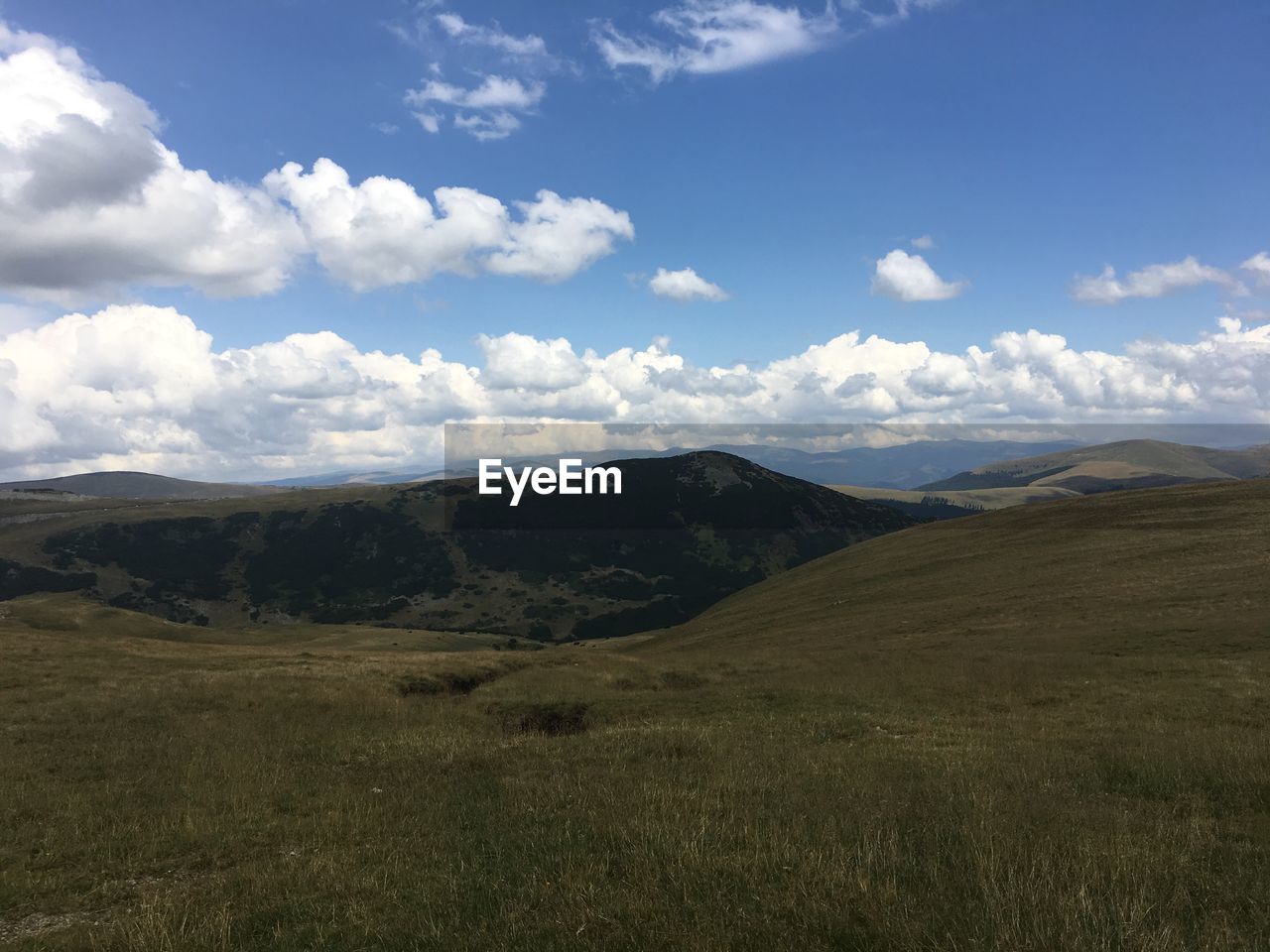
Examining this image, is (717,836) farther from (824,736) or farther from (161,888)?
(824,736)

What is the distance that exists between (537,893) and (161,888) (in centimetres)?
590

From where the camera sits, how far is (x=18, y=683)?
26.6 m

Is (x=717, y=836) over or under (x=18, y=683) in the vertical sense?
over

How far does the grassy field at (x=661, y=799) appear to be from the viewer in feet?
24.3

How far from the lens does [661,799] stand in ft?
39.8

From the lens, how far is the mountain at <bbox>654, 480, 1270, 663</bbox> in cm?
3372

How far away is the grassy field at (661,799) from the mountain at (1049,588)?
3.19 feet

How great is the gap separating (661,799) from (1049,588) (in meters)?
42.3

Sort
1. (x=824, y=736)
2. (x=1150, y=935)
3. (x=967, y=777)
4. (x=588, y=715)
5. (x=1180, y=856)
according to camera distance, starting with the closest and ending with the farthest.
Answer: (x=1150, y=935) → (x=1180, y=856) → (x=967, y=777) → (x=824, y=736) → (x=588, y=715)

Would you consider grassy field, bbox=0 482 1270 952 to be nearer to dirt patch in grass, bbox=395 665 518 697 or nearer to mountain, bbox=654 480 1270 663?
dirt patch in grass, bbox=395 665 518 697

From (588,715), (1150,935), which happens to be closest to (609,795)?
(1150,935)

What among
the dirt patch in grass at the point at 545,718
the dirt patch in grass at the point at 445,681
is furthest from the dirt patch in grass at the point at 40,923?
the dirt patch in grass at the point at 445,681

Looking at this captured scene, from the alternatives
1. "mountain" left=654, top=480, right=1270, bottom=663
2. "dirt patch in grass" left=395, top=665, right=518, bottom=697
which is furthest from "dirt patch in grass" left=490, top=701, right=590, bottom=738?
"mountain" left=654, top=480, right=1270, bottom=663

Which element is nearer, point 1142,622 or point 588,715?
point 588,715
